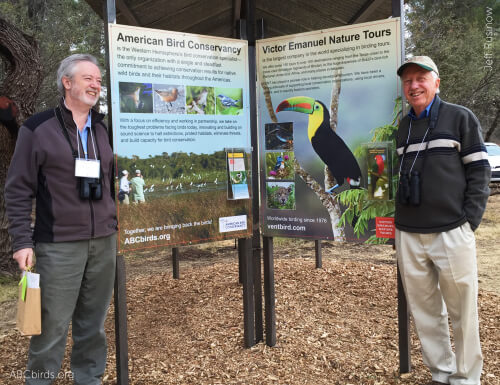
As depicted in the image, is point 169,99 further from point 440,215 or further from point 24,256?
point 440,215

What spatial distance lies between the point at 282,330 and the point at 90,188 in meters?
2.19

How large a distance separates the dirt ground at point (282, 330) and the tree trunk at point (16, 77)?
1.94m

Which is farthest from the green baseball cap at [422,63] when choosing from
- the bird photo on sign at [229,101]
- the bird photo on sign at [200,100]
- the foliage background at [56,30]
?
the foliage background at [56,30]

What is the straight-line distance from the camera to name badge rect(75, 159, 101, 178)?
255 centimetres

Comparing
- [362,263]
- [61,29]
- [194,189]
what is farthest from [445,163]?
[61,29]

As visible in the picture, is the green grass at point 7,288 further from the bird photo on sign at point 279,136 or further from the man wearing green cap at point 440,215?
the man wearing green cap at point 440,215

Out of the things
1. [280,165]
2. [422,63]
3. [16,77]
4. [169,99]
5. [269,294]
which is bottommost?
[269,294]

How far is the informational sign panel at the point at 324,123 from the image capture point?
123 inches

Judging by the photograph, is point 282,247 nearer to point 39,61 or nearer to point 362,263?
point 362,263

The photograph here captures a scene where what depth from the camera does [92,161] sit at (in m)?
2.63

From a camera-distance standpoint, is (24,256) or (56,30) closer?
(24,256)

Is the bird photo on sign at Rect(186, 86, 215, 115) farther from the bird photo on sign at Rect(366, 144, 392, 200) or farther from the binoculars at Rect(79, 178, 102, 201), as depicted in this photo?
the bird photo on sign at Rect(366, 144, 392, 200)

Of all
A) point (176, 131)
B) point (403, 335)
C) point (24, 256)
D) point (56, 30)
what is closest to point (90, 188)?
point (24, 256)

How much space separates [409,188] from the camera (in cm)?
277
